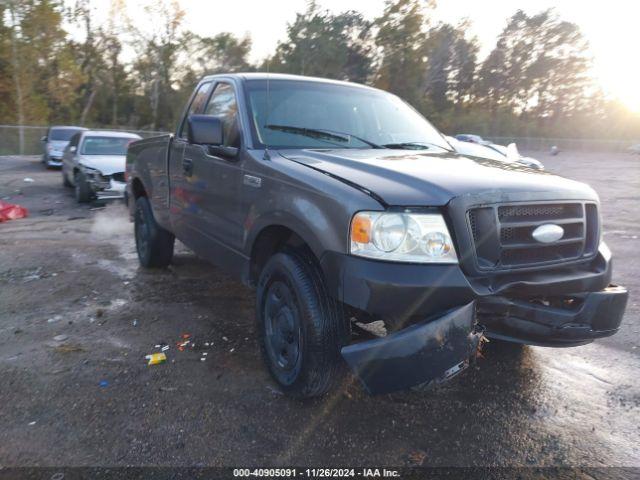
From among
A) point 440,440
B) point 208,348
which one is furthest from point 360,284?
point 208,348

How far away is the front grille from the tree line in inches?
1240

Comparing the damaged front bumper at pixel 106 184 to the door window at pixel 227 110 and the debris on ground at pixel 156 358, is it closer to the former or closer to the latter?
the door window at pixel 227 110

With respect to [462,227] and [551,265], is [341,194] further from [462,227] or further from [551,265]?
[551,265]

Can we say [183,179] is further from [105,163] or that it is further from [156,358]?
[105,163]

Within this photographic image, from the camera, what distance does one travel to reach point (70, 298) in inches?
205

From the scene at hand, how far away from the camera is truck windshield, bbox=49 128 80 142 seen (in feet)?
65.5

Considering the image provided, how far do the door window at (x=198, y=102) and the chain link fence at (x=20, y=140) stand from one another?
22.3 m

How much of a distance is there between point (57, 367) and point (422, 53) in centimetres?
4474

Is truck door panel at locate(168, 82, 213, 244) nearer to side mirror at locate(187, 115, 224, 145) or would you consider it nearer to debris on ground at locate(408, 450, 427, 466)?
side mirror at locate(187, 115, 224, 145)

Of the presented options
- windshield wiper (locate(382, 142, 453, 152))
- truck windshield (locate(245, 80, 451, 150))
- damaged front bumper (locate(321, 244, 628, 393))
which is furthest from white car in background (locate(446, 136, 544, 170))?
damaged front bumper (locate(321, 244, 628, 393))

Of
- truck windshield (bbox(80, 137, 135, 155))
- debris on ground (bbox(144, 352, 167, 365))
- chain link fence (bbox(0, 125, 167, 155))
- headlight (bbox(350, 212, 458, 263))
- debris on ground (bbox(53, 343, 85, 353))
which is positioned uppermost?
headlight (bbox(350, 212, 458, 263))

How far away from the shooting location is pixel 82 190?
11.5 metres

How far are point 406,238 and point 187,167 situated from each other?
260 centimetres

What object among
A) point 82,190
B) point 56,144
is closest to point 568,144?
point 56,144
